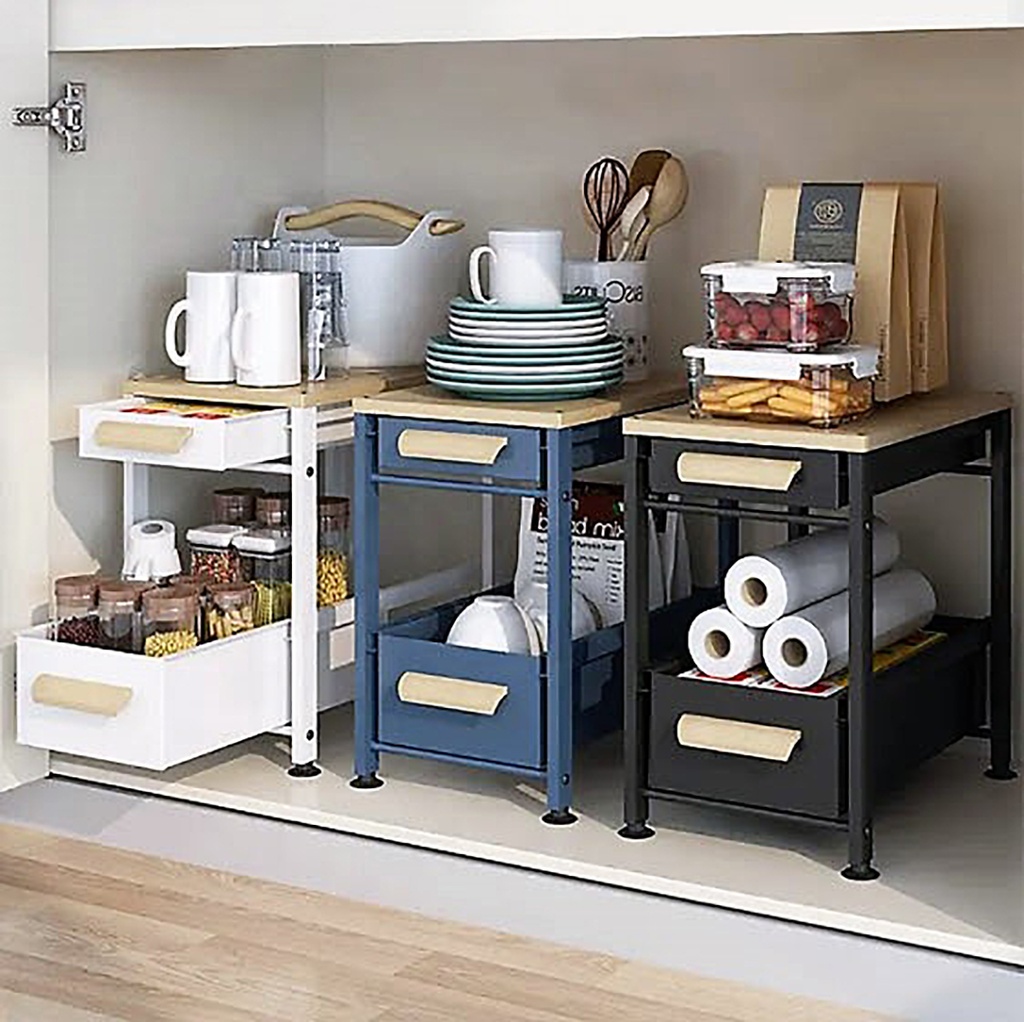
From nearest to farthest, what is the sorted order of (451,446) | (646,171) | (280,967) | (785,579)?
(280,967)
(785,579)
(451,446)
(646,171)

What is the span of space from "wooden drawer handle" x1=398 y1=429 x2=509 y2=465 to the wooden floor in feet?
1.76

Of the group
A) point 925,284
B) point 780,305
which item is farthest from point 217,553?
point 925,284

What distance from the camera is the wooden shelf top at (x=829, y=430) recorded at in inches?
94.9

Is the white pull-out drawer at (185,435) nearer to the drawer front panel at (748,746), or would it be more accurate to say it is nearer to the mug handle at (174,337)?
the mug handle at (174,337)

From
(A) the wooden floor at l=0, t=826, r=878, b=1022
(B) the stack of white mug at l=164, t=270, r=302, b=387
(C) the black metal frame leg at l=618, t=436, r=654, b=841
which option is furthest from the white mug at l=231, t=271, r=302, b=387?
(A) the wooden floor at l=0, t=826, r=878, b=1022

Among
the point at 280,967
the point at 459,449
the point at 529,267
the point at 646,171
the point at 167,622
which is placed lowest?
the point at 280,967

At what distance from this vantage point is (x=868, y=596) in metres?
2.44

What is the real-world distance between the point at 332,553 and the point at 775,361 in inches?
30.2

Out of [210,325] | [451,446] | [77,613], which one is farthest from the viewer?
[210,325]

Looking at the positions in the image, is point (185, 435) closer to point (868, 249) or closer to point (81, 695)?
point (81, 695)

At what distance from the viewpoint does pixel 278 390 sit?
2820 mm

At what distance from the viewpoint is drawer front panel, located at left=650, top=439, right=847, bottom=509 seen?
2424 mm

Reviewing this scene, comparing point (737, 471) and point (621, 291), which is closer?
point (737, 471)

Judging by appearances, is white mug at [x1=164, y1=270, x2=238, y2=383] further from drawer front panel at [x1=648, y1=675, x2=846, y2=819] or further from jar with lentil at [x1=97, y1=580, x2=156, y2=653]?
drawer front panel at [x1=648, y1=675, x2=846, y2=819]
